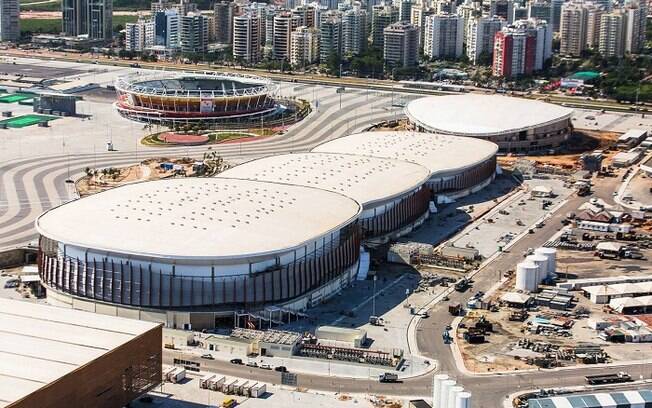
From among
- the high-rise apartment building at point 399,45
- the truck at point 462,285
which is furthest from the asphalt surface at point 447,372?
the high-rise apartment building at point 399,45

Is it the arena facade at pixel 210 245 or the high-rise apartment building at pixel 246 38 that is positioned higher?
the high-rise apartment building at pixel 246 38

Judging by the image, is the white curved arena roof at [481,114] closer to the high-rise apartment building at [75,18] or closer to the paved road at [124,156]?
the paved road at [124,156]

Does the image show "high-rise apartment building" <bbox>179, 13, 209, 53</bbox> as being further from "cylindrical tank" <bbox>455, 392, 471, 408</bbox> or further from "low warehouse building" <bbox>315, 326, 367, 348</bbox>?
"cylindrical tank" <bbox>455, 392, 471, 408</bbox>

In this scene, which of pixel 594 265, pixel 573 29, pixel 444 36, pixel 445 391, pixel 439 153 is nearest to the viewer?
pixel 445 391

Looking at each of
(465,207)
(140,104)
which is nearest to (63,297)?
(465,207)

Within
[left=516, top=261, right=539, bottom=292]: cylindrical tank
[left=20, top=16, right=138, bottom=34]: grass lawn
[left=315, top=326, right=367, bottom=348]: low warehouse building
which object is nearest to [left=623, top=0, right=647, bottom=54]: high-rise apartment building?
[left=20, top=16, right=138, bottom=34]: grass lawn

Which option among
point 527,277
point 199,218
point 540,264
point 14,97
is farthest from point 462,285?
point 14,97

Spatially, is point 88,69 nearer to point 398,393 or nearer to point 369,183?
point 369,183

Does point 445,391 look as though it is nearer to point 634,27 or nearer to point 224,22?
point 634,27
